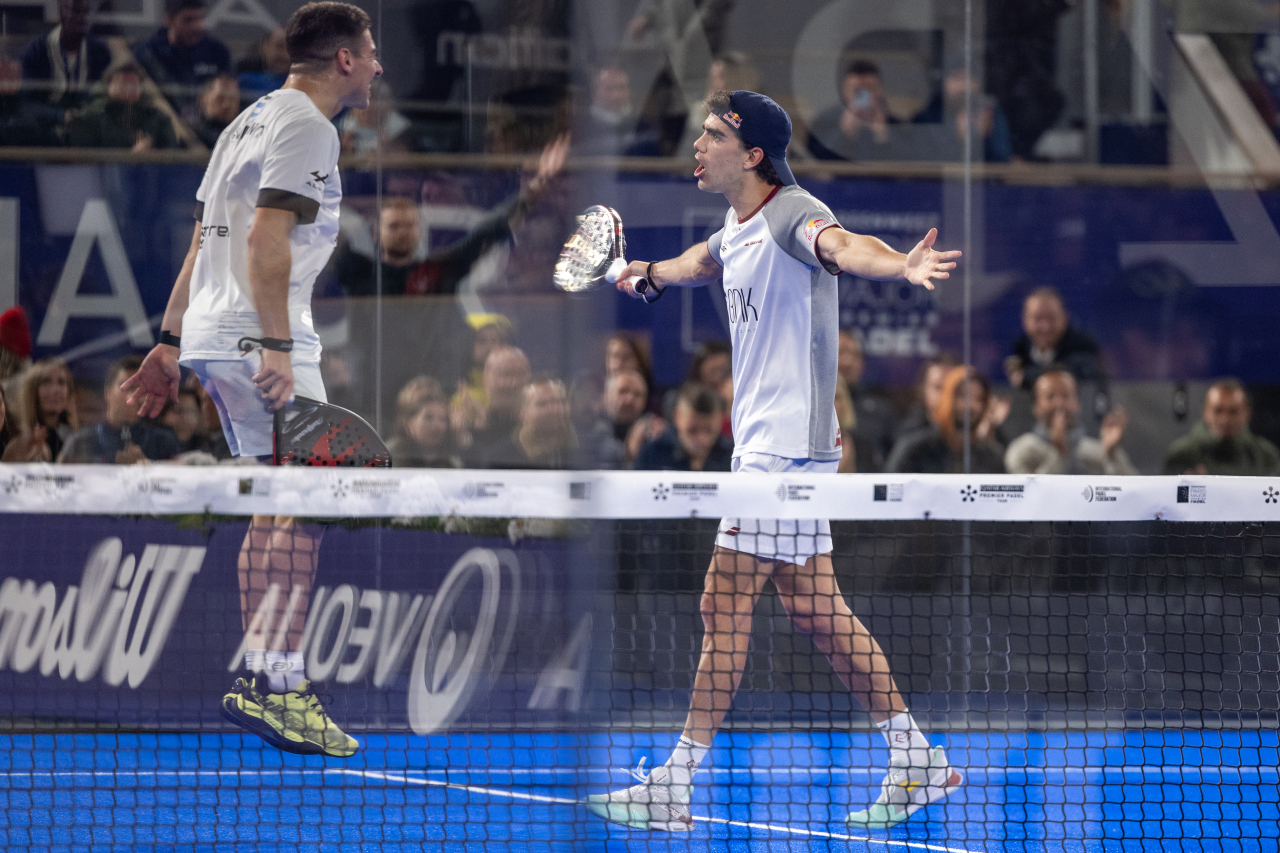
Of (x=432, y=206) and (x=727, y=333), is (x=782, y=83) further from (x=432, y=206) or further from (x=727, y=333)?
(x=432, y=206)

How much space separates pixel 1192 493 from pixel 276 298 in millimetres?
2678

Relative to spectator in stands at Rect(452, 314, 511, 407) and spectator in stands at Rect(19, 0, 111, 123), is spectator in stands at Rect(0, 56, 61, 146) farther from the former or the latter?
spectator in stands at Rect(452, 314, 511, 407)

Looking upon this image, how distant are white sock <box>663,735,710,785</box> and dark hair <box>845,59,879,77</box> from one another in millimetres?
3403

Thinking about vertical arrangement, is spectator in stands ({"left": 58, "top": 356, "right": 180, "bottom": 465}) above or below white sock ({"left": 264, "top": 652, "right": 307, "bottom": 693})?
above

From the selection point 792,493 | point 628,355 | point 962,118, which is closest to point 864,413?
point 628,355

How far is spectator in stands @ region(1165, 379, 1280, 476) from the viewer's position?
6.40 metres

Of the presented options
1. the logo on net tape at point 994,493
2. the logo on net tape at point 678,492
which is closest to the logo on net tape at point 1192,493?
the logo on net tape at point 994,493

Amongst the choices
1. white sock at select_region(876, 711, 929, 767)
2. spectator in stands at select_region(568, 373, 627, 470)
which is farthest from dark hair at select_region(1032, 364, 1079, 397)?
white sock at select_region(876, 711, 929, 767)

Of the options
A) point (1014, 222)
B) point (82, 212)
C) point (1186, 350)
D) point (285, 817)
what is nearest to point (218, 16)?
point (82, 212)

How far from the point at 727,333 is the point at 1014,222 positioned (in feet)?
4.59

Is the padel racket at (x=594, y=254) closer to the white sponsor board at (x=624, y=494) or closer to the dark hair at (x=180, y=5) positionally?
the white sponsor board at (x=624, y=494)

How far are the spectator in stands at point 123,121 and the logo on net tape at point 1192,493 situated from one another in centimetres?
372

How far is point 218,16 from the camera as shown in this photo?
5141mm

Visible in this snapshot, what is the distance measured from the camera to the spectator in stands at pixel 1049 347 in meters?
6.41
